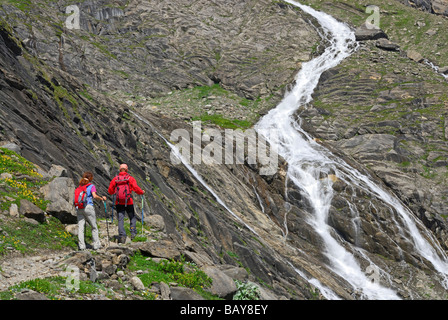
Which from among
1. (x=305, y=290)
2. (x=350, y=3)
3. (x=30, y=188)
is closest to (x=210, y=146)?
(x=305, y=290)

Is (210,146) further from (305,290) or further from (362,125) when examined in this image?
(362,125)

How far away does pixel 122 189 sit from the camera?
47.4ft

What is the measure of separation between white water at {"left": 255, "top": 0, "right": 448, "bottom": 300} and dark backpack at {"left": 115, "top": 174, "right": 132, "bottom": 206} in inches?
998

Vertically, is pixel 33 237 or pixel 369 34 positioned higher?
pixel 369 34

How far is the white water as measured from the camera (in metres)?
36.2

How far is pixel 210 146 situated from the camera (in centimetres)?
4484

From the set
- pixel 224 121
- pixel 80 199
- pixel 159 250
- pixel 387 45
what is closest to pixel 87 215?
pixel 80 199

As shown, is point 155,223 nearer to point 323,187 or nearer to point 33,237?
point 33,237

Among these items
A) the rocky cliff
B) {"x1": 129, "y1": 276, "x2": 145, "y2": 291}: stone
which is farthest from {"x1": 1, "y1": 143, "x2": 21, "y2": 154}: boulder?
{"x1": 129, "y1": 276, "x2": 145, "y2": 291}: stone

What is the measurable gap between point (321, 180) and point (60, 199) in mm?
34992

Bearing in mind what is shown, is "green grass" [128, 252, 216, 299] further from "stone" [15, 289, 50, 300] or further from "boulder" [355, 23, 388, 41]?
"boulder" [355, 23, 388, 41]

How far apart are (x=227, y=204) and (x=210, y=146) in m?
10.9

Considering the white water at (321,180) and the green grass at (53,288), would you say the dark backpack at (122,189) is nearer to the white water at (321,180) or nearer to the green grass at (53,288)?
the green grass at (53,288)

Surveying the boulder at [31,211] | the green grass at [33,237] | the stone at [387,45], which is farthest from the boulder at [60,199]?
the stone at [387,45]
